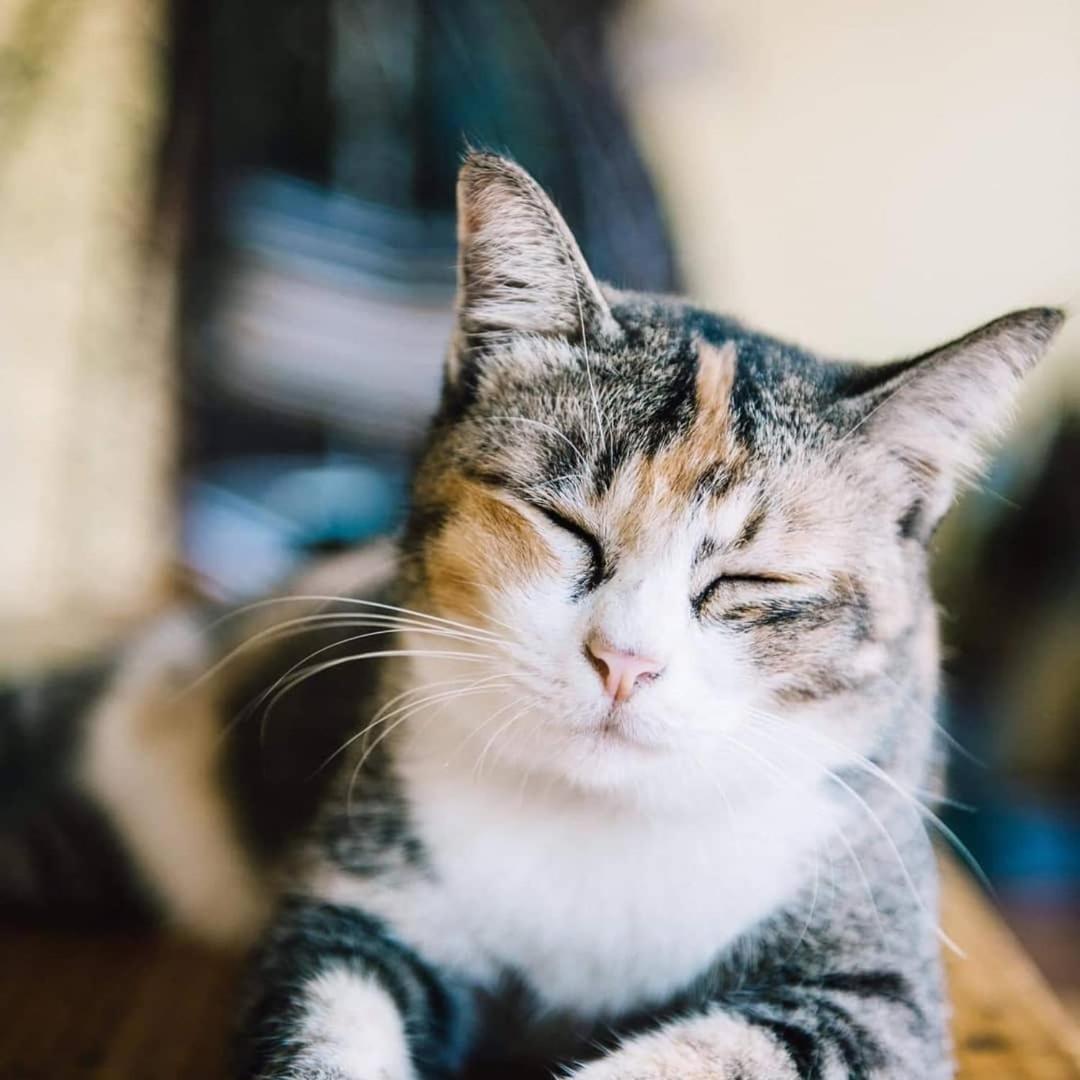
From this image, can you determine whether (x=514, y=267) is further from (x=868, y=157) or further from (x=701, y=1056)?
(x=868, y=157)

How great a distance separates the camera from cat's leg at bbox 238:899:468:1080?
0.67 m

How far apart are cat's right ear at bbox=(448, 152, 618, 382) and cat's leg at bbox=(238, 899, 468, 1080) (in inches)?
17.1

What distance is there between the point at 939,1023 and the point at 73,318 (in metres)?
1.22

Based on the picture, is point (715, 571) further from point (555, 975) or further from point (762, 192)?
point (762, 192)

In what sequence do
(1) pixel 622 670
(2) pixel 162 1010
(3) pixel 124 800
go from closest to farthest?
1. (1) pixel 622 670
2. (2) pixel 162 1010
3. (3) pixel 124 800

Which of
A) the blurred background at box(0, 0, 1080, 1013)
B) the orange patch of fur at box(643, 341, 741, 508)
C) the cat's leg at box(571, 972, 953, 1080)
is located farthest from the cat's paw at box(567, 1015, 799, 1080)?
the blurred background at box(0, 0, 1080, 1013)

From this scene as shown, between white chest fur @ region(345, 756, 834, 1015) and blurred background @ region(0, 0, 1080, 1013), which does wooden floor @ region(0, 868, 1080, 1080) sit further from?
blurred background @ region(0, 0, 1080, 1013)

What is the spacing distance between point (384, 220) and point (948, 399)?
33.9 inches

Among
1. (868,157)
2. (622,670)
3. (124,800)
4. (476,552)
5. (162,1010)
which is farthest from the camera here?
(868,157)

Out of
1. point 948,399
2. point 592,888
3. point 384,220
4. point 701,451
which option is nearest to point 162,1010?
point 592,888

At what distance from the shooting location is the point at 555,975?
0.76 meters

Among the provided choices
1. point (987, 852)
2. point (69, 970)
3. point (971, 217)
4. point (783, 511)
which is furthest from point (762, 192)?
point (69, 970)

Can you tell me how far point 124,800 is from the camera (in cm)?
109

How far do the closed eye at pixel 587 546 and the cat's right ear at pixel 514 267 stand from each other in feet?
0.45
